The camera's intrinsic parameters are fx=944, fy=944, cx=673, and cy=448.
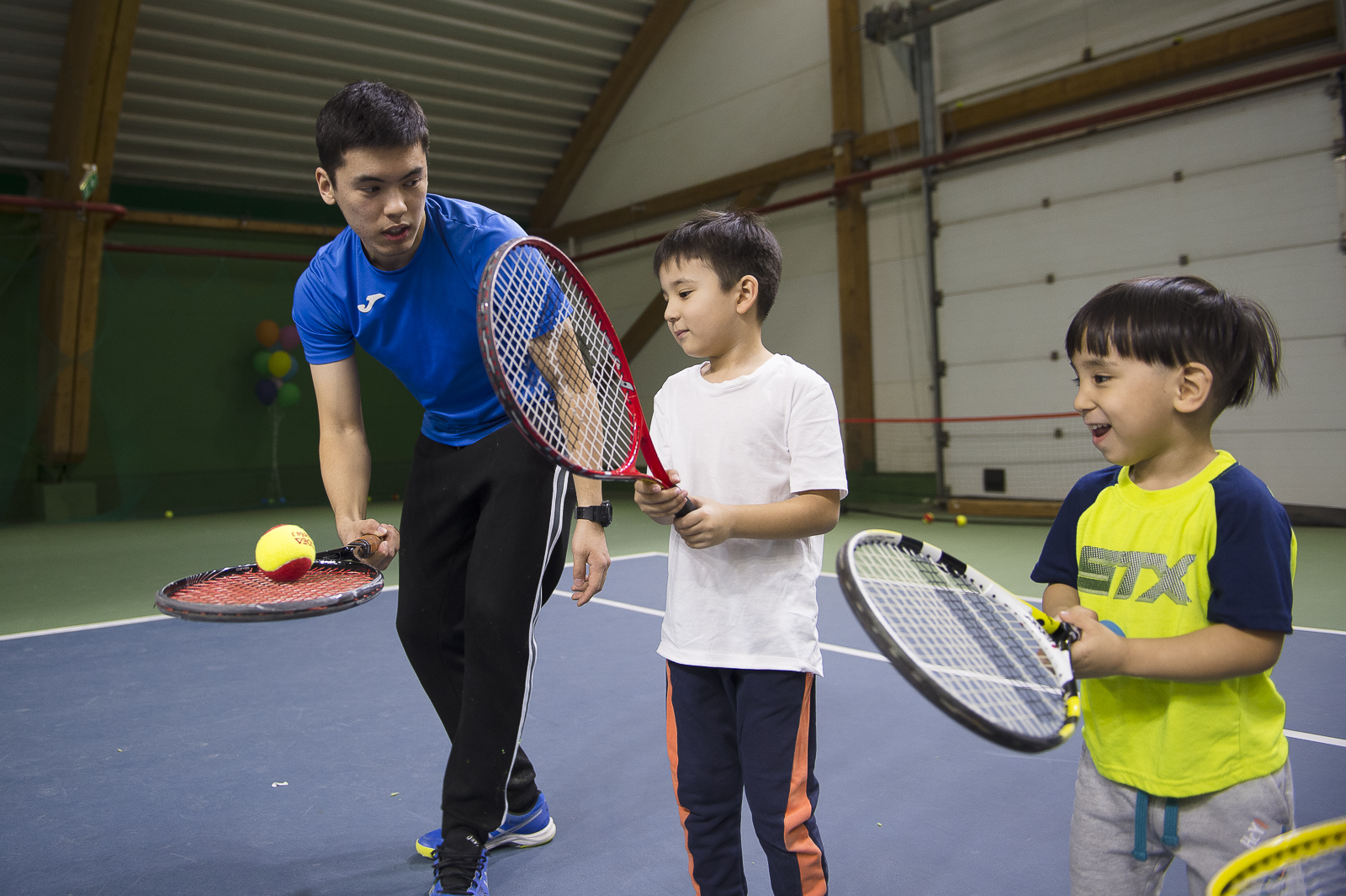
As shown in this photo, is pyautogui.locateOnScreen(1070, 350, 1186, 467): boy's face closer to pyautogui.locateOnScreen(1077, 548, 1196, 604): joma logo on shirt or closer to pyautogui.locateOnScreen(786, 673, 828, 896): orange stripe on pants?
pyautogui.locateOnScreen(1077, 548, 1196, 604): joma logo on shirt

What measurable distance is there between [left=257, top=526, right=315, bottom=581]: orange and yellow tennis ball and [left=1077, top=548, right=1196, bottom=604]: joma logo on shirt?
128 cm

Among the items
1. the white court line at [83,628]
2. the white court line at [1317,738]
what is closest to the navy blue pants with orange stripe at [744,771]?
the white court line at [1317,738]

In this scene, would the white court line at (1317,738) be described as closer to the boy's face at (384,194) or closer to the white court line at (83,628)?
the boy's face at (384,194)

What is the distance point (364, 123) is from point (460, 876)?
1459 mm

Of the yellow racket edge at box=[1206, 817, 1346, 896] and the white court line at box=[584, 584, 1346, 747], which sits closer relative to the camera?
the yellow racket edge at box=[1206, 817, 1346, 896]

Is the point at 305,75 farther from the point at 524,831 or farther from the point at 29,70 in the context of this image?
the point at 524,831

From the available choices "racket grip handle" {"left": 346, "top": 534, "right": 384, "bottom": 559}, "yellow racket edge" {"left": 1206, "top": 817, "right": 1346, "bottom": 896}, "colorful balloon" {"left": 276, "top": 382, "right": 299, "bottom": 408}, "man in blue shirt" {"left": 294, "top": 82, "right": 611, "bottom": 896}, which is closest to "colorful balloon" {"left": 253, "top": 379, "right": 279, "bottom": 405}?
"colorful balloon" {"left": 276, "top": 382, "right": 299, "bottom": 408}

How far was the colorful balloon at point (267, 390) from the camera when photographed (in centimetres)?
1173

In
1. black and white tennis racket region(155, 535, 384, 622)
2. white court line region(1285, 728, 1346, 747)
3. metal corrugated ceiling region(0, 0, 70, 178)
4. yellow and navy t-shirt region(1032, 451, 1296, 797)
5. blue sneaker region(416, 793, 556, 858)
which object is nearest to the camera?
yellow and navy t-shirt region(1032, 451, 1296, 797)

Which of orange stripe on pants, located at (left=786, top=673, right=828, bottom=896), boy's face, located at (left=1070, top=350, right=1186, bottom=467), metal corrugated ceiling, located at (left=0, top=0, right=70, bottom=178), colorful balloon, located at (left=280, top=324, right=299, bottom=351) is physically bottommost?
orange stripe on pants, located at (left=786, top=673, right=828, bottom=896)

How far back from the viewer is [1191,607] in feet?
3.84

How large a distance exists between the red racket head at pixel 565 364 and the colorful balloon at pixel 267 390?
11071 millimetres

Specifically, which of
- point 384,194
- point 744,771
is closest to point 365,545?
point 384,194

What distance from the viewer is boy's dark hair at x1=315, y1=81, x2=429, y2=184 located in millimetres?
1756
